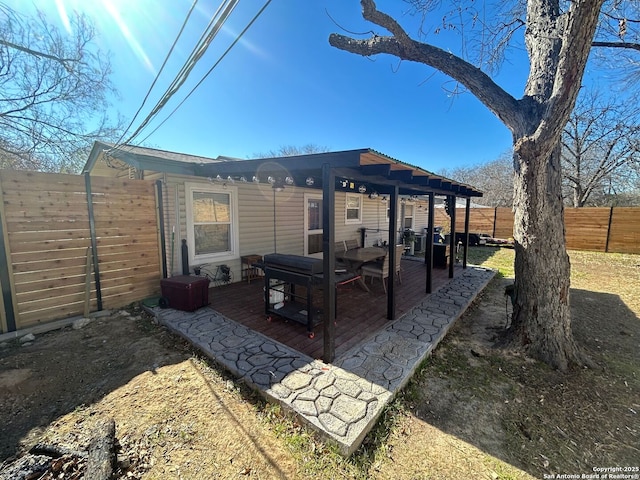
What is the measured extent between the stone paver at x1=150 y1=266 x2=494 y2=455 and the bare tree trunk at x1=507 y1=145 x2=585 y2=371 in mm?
1173

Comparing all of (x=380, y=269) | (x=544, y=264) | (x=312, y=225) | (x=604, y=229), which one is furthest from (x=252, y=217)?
(x=604, y=229)

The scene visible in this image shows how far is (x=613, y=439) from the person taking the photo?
7.29 feet

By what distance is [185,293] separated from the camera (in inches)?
174

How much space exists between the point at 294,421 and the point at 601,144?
2226 centimetres

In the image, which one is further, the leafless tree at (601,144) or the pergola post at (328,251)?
the leafless tree at (601,144)

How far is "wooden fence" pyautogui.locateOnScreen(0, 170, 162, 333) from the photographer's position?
11.9 ft

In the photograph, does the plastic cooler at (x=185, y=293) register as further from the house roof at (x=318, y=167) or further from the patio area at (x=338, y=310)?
the house roof at (x=318, y=167)

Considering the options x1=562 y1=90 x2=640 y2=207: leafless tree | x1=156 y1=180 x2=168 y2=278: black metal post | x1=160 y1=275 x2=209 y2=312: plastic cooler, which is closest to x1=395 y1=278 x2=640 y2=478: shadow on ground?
x1=160 y1=275 x2=209 y2=312: plastic cooler

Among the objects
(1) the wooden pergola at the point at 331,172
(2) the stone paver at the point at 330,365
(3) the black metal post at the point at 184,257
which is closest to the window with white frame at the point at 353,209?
(1) the wooden pergola at the point at 331,172

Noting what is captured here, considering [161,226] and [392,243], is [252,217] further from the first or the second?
[392,243]

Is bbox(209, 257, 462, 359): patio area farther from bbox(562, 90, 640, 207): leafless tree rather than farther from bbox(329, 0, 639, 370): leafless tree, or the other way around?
bbox(562, 90, 640, 207): leafless tree

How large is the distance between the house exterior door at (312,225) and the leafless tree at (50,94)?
→ 7.53m

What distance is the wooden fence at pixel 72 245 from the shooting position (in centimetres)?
362

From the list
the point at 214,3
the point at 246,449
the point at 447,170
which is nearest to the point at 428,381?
the point at 246,449
